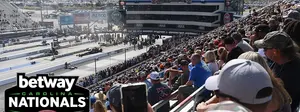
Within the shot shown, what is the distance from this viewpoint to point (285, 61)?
127 inches

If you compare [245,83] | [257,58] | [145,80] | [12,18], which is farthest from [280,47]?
[12,18]

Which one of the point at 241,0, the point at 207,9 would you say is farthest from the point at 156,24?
the point at 241,0

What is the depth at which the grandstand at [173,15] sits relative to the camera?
49.4 m

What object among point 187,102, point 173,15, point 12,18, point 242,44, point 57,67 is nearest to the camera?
point 187,102

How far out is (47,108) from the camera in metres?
3.88

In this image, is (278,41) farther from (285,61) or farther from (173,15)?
(173,15)

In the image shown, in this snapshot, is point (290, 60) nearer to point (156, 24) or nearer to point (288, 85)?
point (288, 85)

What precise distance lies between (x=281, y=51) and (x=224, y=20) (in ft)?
151

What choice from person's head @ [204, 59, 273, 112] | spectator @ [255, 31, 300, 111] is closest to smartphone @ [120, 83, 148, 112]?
person's head @ [204, 59, 273, 112]

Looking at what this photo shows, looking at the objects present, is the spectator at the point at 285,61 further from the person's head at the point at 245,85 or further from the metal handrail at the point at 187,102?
the person's head at the point at 245,85

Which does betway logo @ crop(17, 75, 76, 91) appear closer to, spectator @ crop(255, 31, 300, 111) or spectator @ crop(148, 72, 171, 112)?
spectator @ crop(148, 72, 171, 112)

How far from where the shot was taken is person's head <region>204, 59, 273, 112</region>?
6.26 ft

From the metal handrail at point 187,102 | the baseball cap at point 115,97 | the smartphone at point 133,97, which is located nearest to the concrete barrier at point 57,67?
the metal handrail at point 187,102

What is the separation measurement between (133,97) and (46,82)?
203cm
